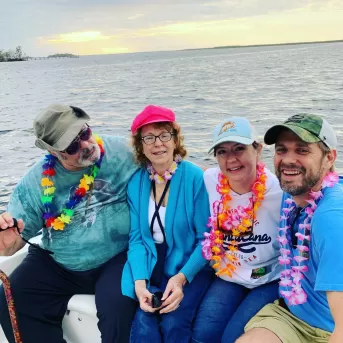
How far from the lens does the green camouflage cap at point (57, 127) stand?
278 centimetres

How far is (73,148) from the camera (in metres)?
2.81

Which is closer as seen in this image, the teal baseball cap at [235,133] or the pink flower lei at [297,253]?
the pink flower lei at [297,253]

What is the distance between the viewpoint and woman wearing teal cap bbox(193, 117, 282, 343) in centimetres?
253

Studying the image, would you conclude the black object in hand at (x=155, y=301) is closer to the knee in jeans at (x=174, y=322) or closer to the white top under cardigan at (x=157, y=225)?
the knee in jeans at (x=174, y=322)

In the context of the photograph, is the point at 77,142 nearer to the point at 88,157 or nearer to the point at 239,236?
the point at 88,157

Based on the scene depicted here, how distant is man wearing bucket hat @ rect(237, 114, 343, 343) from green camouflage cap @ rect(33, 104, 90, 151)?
125 centimetres

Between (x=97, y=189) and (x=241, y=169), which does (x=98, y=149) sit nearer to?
(x=97, y=189)

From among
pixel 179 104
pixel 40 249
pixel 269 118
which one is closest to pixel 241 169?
pixel 40 249

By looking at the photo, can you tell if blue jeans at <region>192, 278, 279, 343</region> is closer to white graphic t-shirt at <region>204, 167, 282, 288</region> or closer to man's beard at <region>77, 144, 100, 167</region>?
white graphic t-shirt at <region>204, 167, 282, 288</region>

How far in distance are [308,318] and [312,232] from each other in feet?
1.61

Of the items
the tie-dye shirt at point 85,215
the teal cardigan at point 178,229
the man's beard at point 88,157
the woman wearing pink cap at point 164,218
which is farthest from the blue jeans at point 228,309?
the man's beard at point 88,157

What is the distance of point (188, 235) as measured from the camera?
9.34ft

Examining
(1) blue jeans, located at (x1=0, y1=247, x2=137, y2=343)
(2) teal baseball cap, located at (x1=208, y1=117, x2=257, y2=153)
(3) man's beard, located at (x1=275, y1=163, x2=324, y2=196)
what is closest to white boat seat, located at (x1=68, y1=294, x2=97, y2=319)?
(1) blue jeans, located at (x1=0, y1=247, x2=137, y2=343)

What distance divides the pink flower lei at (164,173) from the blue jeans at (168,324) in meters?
0.73
